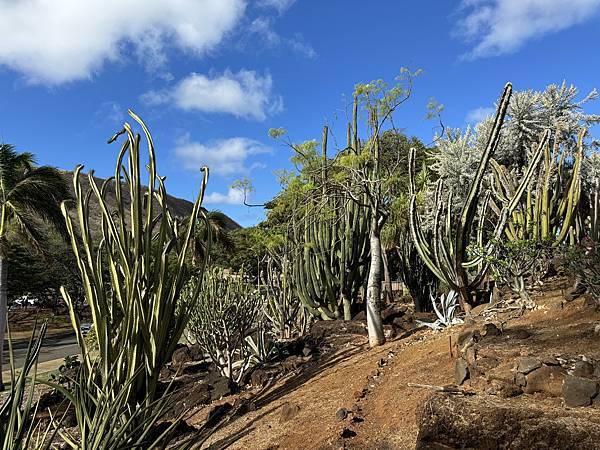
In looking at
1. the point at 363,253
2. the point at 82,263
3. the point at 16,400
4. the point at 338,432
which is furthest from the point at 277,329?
the point at 16,400

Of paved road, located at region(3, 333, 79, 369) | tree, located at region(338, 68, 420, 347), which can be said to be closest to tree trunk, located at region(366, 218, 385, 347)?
tree, located at region(338, 68, 420, 347)

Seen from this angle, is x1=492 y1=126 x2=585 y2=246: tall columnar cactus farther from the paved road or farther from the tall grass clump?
the paved road

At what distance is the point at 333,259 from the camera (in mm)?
10570

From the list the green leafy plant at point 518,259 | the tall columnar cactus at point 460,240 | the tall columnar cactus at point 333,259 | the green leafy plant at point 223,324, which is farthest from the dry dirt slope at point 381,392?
the tall columnar cactus at point 333,259

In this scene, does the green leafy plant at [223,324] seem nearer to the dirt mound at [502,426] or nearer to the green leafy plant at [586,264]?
the dirt mound at [502,426]

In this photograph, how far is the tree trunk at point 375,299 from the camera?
24.9ft

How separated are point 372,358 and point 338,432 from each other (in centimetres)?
267

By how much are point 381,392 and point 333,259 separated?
18.3ft

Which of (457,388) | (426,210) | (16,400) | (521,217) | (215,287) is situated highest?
(426,210)

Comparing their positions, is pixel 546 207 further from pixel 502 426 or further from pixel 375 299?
pixel 502 426

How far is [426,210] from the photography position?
13391 mm

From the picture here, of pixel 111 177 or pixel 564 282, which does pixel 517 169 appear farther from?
pixel 111 177

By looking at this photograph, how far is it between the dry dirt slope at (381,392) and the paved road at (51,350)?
10.5 m

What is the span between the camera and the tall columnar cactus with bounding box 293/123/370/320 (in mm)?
Answer: 10266
